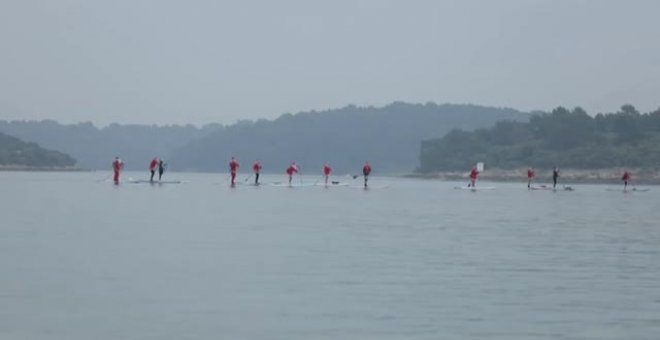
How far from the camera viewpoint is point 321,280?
16.3m

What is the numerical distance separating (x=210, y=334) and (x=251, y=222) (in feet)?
55.9

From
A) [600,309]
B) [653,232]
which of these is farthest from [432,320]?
[653,232]

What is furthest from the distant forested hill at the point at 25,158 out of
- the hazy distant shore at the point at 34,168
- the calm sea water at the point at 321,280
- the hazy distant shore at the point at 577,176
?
the calm sea water at the point at 321,280

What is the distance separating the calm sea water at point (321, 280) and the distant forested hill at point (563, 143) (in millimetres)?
110094

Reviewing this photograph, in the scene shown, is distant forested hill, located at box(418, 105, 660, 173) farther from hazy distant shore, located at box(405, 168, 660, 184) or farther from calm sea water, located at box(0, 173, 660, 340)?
calm sea water, located at box(0, 173, 660, 340)

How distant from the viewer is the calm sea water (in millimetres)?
12539

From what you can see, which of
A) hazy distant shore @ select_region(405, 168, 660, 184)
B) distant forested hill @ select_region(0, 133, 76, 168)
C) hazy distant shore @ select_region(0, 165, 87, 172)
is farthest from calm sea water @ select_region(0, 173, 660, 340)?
distant forested hill @ select_region(0, 133, 76, 168)

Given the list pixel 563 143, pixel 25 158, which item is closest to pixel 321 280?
pixel 563 143

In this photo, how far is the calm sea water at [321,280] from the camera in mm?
12539

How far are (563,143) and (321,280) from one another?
134 meters

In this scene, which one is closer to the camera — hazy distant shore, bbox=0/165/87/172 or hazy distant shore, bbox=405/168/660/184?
hazy distant shore, bbox=405/168/660/184

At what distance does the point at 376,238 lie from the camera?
24172 mm

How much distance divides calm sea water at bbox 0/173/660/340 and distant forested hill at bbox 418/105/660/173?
110094 mm

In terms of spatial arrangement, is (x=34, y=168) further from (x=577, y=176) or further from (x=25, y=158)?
(x=577, y=176)
